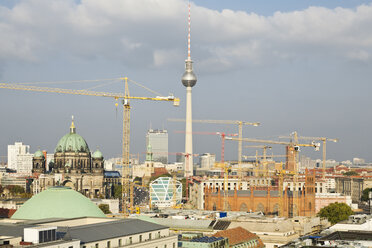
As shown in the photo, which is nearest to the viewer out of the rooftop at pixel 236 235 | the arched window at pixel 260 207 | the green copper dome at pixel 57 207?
the green copper dome at pixel 57 207

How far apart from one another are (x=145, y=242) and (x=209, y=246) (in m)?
13.1

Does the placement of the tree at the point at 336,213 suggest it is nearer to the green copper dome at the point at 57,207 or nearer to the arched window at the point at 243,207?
the arched window at the point at 243,207

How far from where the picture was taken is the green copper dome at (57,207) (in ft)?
281

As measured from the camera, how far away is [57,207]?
86.2m

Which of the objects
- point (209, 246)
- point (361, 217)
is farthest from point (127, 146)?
point (209, 246)

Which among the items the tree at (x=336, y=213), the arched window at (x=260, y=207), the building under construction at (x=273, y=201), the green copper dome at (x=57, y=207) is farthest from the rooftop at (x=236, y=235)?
the arched window at (x=260, y=207)

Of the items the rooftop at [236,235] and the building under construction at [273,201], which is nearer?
the rooftop at [236,235]

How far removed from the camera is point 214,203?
19988 cm

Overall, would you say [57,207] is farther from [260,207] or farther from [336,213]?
[260,207]

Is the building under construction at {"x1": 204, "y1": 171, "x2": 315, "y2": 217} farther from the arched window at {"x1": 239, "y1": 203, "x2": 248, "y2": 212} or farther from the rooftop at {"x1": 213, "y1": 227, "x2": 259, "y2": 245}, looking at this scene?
the rooftop at {"x1": 213, "y1": 227, "x2": 259, "y2": 245}

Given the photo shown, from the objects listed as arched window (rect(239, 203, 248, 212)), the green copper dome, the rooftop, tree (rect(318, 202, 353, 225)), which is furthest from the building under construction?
the green copper dome

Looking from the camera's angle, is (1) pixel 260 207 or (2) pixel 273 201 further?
(2) pixel 273 201

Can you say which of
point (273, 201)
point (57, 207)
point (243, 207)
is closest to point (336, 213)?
point (273, 201)

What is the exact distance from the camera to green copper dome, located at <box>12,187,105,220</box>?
281ft
